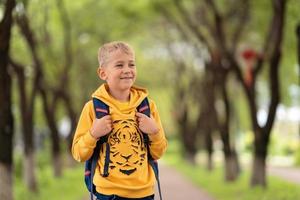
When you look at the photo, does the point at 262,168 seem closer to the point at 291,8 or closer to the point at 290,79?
the point at 291,8

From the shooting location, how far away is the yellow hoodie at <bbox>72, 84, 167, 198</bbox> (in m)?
3.77

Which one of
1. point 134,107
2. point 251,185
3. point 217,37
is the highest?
point 217,37

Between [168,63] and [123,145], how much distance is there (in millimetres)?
32606

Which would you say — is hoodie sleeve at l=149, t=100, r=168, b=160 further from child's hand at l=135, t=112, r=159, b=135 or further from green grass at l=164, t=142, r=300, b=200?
green grass at l=164, t=142, r=300, b=200

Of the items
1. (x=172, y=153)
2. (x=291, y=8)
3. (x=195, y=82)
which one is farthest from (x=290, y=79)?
(x=172, y=153)

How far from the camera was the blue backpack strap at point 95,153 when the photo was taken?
3742mm

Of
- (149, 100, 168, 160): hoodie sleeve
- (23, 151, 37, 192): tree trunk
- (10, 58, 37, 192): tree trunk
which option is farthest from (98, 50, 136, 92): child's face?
(23, 151, 37, 192): tree trunk

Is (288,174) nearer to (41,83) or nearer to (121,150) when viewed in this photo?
(41,83)

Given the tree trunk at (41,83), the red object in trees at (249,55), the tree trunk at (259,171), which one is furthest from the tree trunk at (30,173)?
the red object in trees at (249,55)

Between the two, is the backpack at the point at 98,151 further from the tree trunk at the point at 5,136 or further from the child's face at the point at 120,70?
the tree trunk at the point at 5,136

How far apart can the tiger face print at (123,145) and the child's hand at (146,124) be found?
4 centimetres

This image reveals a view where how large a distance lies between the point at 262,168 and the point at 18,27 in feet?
22.4

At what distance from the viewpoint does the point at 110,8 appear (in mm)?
21469

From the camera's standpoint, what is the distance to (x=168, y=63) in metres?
36.3
